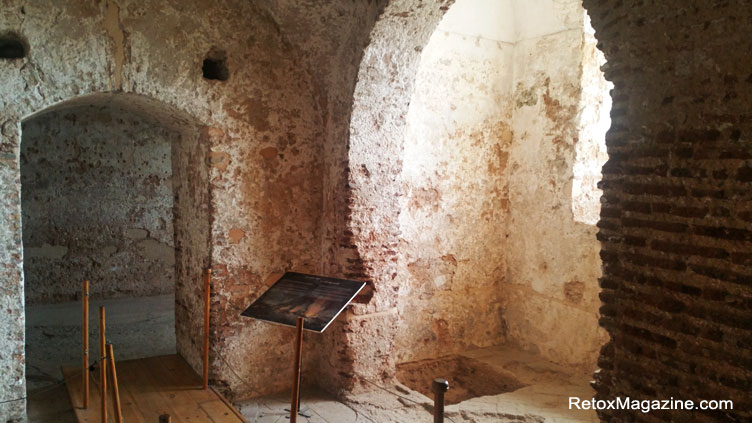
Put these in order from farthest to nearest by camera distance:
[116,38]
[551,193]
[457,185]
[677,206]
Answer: [457,185] → [551,193] → [116,38] → [677,206]

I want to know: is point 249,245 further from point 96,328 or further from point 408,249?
point 96,328

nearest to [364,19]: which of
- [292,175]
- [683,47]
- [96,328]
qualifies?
[292,175]

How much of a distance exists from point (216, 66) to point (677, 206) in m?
3.44

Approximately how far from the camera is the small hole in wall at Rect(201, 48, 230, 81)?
4363 millimetres

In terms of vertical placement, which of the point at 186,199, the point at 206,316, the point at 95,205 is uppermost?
the point at 186,199

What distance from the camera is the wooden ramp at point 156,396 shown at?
3.97 metres

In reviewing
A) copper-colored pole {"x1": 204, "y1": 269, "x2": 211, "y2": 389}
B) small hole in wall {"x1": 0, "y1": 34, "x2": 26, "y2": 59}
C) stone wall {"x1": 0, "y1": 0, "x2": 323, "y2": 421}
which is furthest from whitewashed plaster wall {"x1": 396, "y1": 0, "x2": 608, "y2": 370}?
small hole in wall {"x1": 0, "y1": 34, "x2": 26, "y2": 59}

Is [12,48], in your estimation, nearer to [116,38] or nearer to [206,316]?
[116,38]

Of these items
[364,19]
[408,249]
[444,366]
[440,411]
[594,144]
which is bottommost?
[444,366]

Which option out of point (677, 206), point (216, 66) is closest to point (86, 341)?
point (216, 66)

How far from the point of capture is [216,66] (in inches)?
176

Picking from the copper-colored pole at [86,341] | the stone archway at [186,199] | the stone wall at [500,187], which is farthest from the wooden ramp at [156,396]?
the stone wall at [500,187]

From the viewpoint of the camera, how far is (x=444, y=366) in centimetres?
591

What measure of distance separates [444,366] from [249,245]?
99.7 inches
